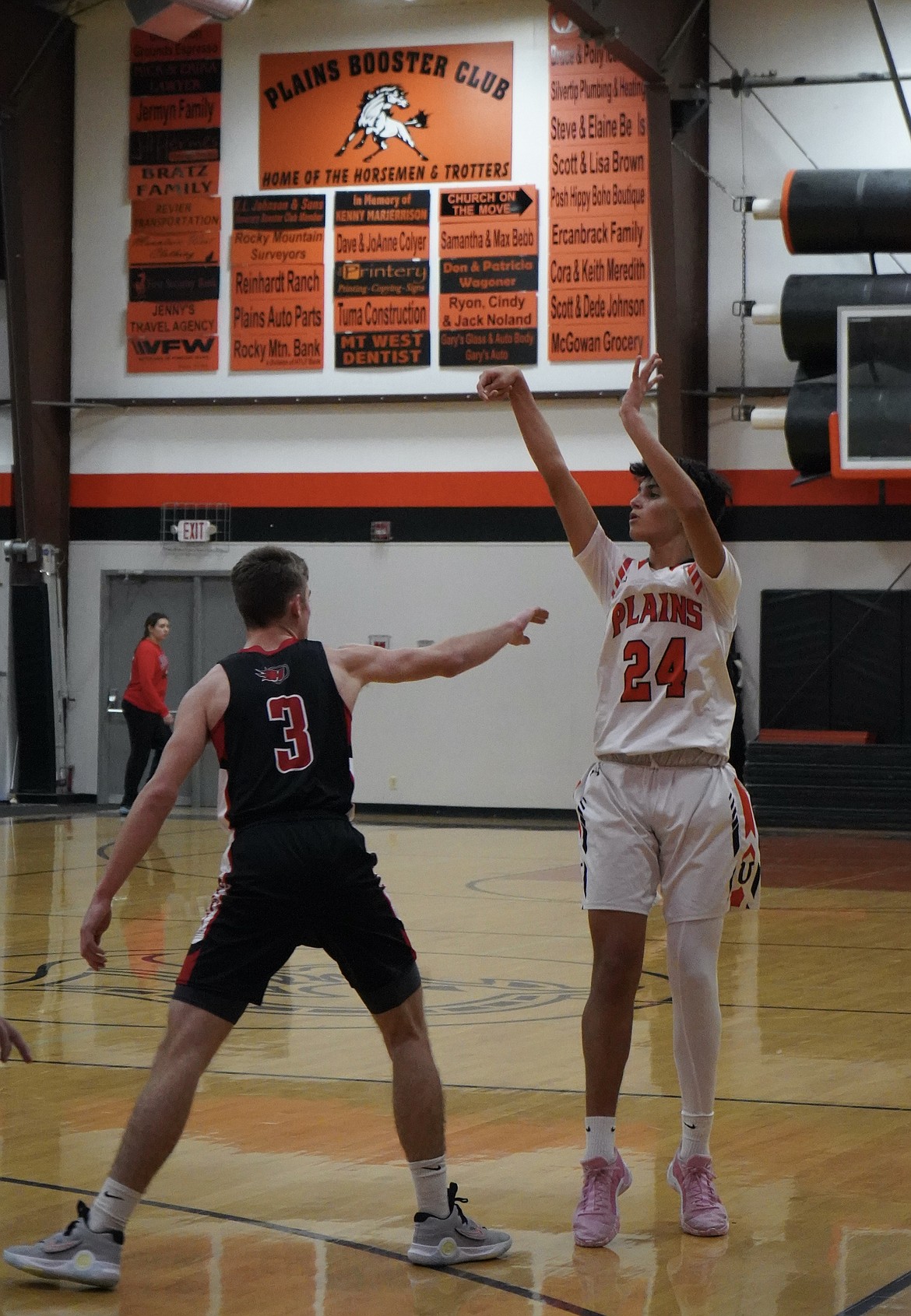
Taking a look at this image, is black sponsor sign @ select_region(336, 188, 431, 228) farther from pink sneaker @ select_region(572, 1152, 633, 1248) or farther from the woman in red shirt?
pink sneaker @ select_region(572, 1152, 633, 1248)

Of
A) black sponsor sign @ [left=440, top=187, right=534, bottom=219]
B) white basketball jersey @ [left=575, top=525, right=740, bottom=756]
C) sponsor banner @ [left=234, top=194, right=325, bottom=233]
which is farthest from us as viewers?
sponsor banner @ [left=234, top=194, right=325, bottom=233]

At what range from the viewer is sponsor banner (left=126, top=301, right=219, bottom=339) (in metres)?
19.2

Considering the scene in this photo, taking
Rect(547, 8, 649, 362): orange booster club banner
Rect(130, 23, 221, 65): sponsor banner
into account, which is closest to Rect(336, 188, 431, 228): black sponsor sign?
Rect(547, 8, 649, 362): orange booster club banner

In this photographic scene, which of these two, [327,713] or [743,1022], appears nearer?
[327,713]

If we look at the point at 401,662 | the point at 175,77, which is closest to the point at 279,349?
the point at 175,77

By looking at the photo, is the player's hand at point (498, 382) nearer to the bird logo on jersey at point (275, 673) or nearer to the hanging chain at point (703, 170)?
the bird logo on jersey at point (275, 673)

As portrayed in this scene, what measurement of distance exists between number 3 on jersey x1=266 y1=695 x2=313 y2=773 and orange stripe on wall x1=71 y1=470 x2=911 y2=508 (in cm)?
1329

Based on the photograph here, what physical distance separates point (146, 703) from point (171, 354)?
464 centimetres

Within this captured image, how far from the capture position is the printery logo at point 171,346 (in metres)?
19.2

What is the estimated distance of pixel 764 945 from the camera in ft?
29.8

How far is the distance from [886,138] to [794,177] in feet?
6.84

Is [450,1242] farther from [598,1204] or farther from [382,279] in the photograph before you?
[382,279]

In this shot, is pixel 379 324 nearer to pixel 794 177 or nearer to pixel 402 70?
pixel 402 70

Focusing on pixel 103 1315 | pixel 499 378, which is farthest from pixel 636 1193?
pixel 499 378
